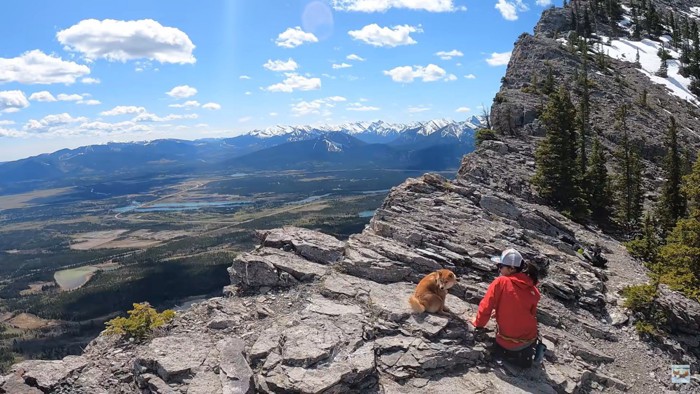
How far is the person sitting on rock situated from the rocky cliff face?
0.64m

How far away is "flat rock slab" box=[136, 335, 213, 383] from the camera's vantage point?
30.2 feet

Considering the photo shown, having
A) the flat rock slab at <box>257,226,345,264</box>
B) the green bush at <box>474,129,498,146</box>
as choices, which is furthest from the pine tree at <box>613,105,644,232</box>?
the flat rock slab at <box>257,226,345,264</box>

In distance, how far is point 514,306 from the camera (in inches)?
374

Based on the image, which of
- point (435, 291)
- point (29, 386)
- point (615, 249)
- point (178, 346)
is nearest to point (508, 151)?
point (615, 249)

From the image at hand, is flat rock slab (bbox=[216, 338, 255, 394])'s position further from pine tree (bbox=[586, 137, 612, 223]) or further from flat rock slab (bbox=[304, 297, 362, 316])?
pine tree (bbox=[586, 137, 612, 223])

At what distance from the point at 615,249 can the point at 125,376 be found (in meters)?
25.2

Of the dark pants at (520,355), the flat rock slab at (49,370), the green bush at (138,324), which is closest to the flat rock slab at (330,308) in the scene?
the dark pants at (520,355)

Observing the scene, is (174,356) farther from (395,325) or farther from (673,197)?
(673,197)

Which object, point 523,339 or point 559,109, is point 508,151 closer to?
point 559,109

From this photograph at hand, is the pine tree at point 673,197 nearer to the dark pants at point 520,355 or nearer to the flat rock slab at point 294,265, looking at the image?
the dark pants at point 520,355

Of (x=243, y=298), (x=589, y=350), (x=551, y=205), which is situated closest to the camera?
(x=589, y=350)

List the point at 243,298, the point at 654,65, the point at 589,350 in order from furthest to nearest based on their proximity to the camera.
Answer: the point at 654,65
the point at 243,298
the point at 589,350

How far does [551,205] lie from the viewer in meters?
28.3

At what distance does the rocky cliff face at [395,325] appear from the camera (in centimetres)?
918
